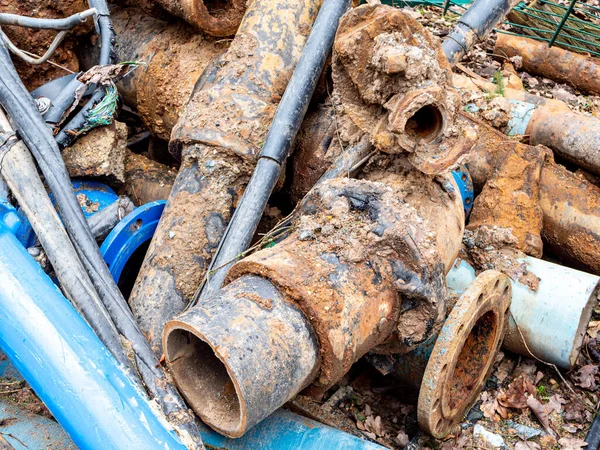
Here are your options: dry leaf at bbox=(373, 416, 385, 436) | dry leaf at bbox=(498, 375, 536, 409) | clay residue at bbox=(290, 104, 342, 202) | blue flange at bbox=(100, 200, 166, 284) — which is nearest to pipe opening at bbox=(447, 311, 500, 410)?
dry leaf at bbox=(498, 375, 536, 409)

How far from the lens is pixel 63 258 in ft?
8.08

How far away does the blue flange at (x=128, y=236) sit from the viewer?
289 centimetres

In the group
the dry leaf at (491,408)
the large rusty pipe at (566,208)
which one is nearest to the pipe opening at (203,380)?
the dry leaf at (491,408)

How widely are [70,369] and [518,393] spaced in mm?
2276

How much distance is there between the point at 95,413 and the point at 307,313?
30.5 inches

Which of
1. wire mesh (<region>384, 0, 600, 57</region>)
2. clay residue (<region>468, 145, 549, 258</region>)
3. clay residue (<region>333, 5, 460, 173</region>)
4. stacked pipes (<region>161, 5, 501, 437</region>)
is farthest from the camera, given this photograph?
wire mesh (<region>384, 0, 600, 57</region>)

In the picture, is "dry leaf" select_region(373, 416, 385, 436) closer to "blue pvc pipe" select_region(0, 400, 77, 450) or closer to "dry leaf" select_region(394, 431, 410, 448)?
"dry leaf" select_region(394, 431, 410, 448)

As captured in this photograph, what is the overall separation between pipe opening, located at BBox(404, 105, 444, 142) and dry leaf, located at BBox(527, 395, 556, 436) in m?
1.53

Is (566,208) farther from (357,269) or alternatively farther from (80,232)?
(80,232)

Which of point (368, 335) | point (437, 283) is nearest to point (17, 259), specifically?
point (368, 335)

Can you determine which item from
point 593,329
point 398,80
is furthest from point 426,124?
point 593,329

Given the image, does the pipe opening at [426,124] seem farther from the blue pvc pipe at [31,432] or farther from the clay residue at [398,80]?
the blue pvc pipe at [31,432]

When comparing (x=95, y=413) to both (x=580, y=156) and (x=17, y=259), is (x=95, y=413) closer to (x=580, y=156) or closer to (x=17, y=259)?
(x=17, y=259)

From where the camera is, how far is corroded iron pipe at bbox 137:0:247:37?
3.43m
